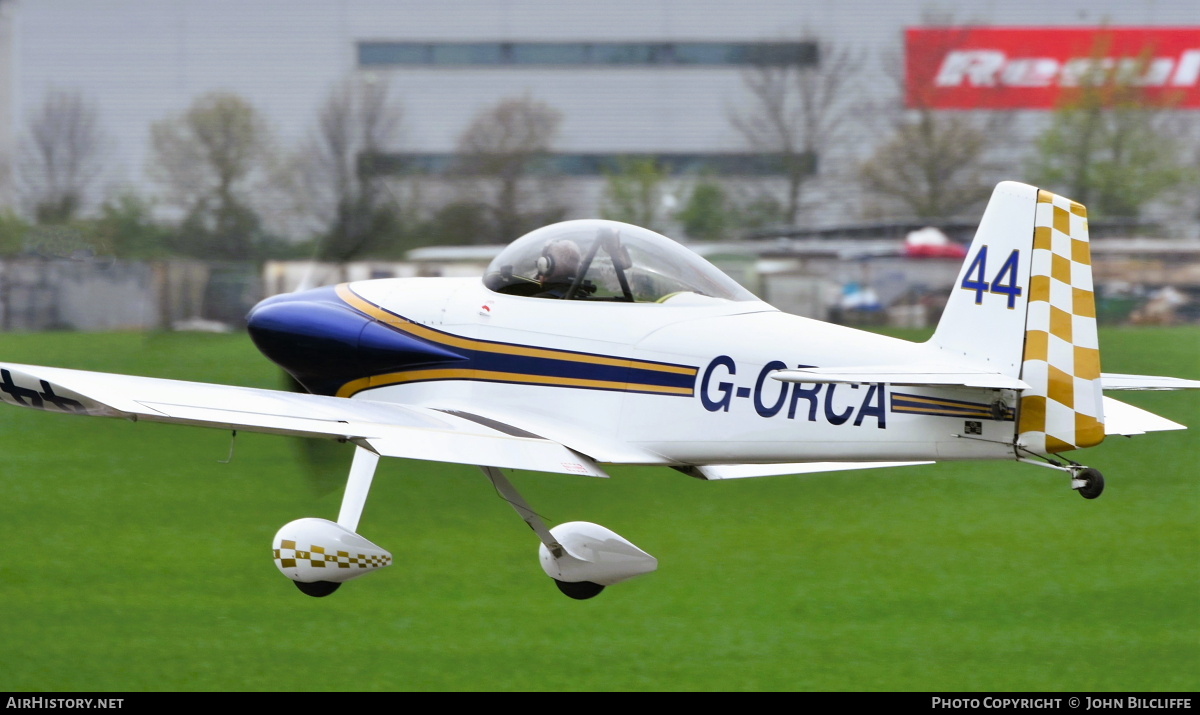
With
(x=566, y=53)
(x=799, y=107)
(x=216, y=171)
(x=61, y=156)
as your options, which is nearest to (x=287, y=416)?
(x=216, y=171)

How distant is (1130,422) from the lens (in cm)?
698

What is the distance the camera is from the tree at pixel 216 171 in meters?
26.7

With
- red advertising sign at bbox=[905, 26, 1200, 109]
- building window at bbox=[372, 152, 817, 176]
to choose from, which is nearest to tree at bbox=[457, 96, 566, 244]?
building window at bbox=[372, 152, 817, 176]

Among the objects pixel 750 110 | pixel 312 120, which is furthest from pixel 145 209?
pixel 750 110

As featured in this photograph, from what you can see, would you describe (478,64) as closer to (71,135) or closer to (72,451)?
(71,135)

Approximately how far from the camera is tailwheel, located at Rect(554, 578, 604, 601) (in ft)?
28.4

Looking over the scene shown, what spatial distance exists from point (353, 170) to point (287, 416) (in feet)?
73.9

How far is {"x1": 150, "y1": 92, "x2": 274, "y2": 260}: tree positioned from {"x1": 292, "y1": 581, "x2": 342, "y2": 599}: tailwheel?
62.0 ft

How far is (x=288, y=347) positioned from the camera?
28.3 feet

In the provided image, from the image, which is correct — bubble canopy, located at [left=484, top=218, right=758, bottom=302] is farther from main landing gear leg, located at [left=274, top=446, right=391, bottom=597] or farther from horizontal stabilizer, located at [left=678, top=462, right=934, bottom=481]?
main landing gear leg, located at [left=274, top=446, right=391, bottom=597]

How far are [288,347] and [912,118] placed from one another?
32.6m

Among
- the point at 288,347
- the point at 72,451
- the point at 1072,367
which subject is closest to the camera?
the point at 1072,367

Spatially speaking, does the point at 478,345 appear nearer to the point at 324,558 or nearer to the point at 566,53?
the point at 324,558

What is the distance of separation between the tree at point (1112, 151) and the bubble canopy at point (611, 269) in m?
27.3
